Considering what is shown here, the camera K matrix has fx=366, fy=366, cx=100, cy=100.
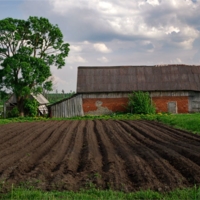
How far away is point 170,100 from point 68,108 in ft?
32.4

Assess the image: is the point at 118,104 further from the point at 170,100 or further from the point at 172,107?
the point at 172,107

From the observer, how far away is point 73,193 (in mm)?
6992

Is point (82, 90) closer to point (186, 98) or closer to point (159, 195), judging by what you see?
point (186, 98)

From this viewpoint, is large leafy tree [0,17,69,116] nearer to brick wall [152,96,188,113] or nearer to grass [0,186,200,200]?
brick wall [152,96,188,113]

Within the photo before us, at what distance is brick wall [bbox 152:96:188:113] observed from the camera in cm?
3525

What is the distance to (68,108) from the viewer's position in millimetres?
35062

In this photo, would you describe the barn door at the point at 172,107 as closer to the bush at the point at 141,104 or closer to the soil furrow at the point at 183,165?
the bush at the point at 141,104

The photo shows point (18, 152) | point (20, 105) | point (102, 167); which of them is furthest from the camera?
point (20, 105)

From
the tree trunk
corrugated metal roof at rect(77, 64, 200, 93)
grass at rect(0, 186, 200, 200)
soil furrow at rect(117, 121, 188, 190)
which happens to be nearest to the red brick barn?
corrugated metal roof at rect(77, 64, 200, 93)

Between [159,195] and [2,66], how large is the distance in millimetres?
31153

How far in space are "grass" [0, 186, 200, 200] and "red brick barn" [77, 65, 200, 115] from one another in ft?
92.0

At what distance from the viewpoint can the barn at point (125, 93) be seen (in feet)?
115

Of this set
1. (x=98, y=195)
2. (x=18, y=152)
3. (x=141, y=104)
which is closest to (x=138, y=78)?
(x=141, y=104)

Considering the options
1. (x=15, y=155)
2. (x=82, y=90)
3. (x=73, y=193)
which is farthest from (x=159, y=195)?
(x=82, y=90)
